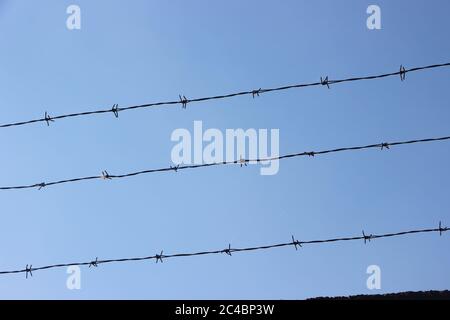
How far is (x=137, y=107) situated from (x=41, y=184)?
1069 millimetres
